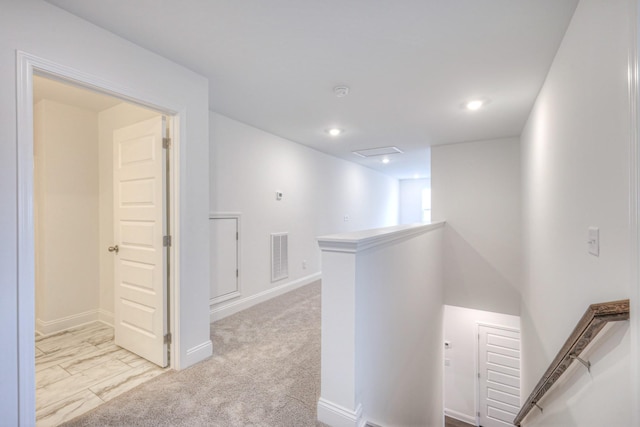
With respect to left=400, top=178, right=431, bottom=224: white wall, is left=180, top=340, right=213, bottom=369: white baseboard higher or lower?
lower

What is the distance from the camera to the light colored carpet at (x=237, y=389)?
1.75m

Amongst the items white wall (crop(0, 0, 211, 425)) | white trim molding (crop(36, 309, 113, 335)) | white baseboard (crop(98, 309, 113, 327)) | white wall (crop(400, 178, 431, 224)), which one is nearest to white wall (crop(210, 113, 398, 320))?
white wall (crop(0, 0, 211, 425))

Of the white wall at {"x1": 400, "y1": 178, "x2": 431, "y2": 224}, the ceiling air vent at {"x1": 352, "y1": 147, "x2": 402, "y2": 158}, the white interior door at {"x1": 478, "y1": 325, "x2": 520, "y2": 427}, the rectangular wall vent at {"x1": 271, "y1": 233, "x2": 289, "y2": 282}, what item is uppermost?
the ceiling air vent at {"x1": 352, "y1": 147, "x2": 402, "y2": 158}

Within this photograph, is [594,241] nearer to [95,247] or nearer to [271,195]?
[271,195]

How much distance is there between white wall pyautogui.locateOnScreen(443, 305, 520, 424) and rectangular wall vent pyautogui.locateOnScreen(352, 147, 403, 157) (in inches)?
113

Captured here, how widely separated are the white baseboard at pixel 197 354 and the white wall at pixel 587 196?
245cm

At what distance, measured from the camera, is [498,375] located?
494 centimetres

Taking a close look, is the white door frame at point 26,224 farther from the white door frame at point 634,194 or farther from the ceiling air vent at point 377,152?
the ceiling air vent at point 377,152

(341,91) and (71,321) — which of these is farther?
(71,321)

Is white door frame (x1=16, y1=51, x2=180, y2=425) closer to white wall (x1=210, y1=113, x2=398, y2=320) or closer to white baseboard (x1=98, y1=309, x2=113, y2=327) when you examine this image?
white wall (x1=210, y1=113, x2=398, y2=320)

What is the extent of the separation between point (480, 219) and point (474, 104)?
7.39ft

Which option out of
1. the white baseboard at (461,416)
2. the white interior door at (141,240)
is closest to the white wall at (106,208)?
the white interior door at (141,240)

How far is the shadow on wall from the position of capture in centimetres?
449

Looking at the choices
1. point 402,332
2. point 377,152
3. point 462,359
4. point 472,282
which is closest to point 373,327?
point 402,332
